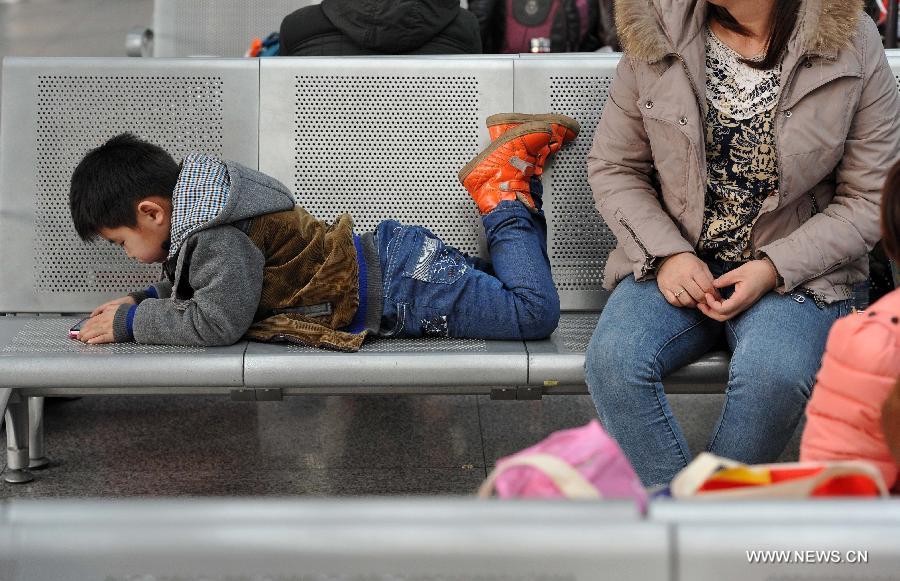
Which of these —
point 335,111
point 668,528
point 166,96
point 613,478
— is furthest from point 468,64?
point 668,528

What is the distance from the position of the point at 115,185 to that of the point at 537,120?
1.22 meters

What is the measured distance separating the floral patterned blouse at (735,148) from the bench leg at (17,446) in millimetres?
1979

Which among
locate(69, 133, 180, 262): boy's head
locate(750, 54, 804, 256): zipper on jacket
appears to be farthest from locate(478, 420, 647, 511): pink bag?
locate(69, 133, 180, 262): boy's head

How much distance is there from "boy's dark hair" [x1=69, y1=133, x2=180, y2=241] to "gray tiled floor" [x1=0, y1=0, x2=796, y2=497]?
0.82 m

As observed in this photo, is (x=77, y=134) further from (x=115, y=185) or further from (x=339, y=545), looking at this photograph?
(x=339, y=545)

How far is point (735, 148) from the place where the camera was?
266 centimetres

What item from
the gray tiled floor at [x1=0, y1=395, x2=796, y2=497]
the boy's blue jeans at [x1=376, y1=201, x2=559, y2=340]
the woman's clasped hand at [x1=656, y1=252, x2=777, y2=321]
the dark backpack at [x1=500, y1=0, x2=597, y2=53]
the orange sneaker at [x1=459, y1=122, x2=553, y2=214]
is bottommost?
the gray tiled floor at [x1=0, y1=395, x2=796, y2=497]

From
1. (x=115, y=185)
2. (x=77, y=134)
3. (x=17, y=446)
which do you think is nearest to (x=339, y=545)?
(x=115, y=185)

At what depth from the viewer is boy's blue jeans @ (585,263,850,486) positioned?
2.36 m

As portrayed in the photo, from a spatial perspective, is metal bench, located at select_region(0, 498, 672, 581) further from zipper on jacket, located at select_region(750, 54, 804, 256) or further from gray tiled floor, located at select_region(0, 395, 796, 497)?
gray tiled floor, located at select_region(0, 395, 796, 497)

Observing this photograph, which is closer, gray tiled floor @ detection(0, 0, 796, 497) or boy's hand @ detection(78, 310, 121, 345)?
boy's hand @ detection(78, 310, 121, 345)

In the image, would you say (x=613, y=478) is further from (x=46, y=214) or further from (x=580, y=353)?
(x=46, y=214)

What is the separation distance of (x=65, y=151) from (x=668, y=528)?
2.81 meters

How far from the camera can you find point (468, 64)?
11.3 ft
